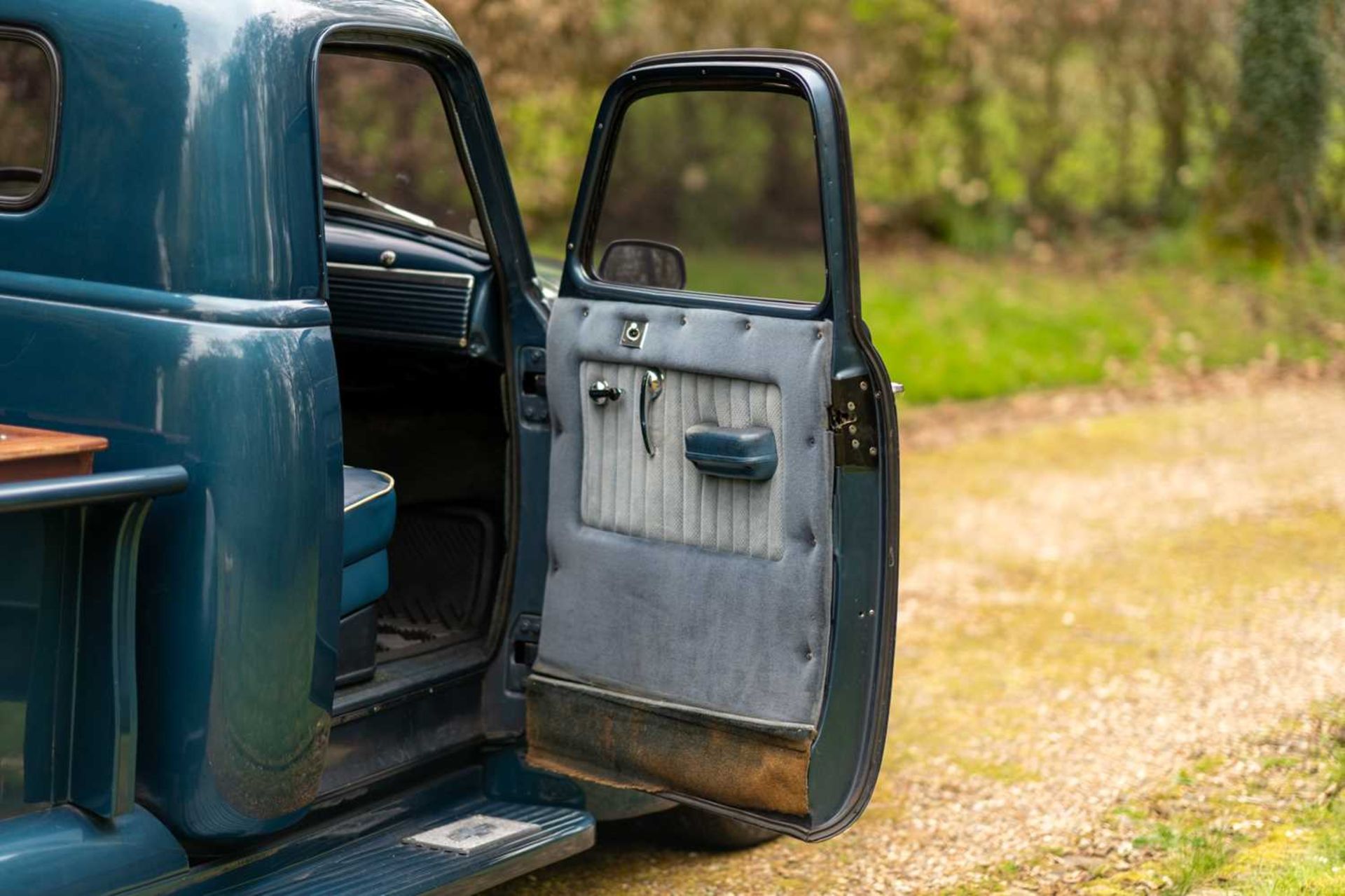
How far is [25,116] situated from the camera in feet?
9.57

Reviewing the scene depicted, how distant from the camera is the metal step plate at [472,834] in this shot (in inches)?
128

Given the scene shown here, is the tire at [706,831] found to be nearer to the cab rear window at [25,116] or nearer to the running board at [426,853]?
the running board at [426,853]

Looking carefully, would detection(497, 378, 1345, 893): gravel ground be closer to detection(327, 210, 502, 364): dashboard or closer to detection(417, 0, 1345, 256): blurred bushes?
detection(327, 210, 502, 364): dashboard

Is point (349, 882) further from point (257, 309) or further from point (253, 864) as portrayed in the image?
point (257, 309)

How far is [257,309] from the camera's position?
8.97 feet

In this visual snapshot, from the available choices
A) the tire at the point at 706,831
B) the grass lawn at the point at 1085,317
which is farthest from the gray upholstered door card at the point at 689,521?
the grass lawn at the point at 1085,317

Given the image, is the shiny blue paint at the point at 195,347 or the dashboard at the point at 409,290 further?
the dashboard at the point at 409,290

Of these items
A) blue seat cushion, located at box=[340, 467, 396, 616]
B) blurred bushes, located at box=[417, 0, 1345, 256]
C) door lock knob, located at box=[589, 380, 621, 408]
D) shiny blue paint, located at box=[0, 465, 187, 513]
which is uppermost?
blurred bushes, located at box=[417, 0, 1345, 256]

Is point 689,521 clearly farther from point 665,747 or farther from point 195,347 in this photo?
point 195,347

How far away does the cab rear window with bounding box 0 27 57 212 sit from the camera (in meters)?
2.81

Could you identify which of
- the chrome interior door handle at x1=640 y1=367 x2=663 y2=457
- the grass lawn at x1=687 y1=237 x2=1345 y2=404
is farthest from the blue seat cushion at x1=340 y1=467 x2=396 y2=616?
the grass lawn at x1=687 y1=237 x2=1345 y2=404

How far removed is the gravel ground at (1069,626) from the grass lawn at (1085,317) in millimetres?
498

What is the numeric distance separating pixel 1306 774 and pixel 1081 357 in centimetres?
591

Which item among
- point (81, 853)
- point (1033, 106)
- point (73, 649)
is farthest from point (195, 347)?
point (1033, 106)
